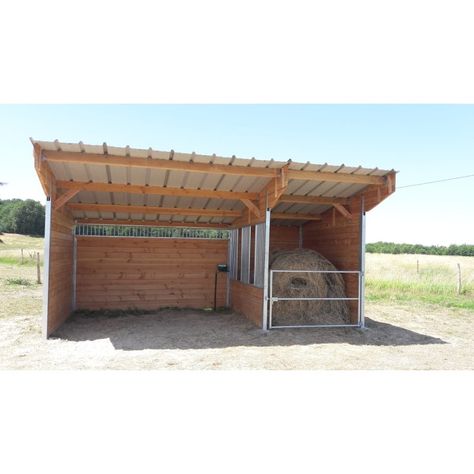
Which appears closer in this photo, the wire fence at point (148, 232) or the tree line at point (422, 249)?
the wire fence at point (148, 232)

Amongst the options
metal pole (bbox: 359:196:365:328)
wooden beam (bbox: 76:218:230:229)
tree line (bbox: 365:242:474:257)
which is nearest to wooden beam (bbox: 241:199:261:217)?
metal pole (bbox: 359:196:365:328)

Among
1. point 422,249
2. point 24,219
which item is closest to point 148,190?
point 422,249

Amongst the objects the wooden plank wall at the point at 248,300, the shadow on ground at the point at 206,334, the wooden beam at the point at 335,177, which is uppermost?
the wooden beam at the point at 335,177

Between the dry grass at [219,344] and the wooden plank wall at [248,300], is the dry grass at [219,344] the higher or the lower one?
the lower one

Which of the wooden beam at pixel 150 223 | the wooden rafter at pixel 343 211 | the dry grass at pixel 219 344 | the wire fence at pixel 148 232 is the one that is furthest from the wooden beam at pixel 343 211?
the wire fence at pixel 148 232

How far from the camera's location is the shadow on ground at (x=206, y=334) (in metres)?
6.05

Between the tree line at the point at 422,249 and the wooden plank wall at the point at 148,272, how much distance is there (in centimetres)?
4256

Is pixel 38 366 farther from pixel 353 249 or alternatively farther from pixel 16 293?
pixel 16 293

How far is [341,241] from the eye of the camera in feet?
27.1

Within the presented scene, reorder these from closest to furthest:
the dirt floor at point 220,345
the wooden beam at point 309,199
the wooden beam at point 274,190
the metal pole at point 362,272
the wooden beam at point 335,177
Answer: the dirt floor at point 220,345 < the wooden beam at point 274,190 < the wooden beam at point 335,177 < the metal pole at point 362,272 < the wooden beam at point 309,199

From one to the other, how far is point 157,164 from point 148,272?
4.08 meters

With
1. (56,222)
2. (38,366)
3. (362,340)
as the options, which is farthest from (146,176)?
(362,340)

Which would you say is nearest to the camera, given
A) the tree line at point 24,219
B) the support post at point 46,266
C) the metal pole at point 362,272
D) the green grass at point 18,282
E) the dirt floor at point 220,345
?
the dirt floor at point 220,345

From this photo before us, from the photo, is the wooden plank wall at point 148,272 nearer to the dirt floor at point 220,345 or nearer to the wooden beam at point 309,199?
the dirt floor at point 220,345
